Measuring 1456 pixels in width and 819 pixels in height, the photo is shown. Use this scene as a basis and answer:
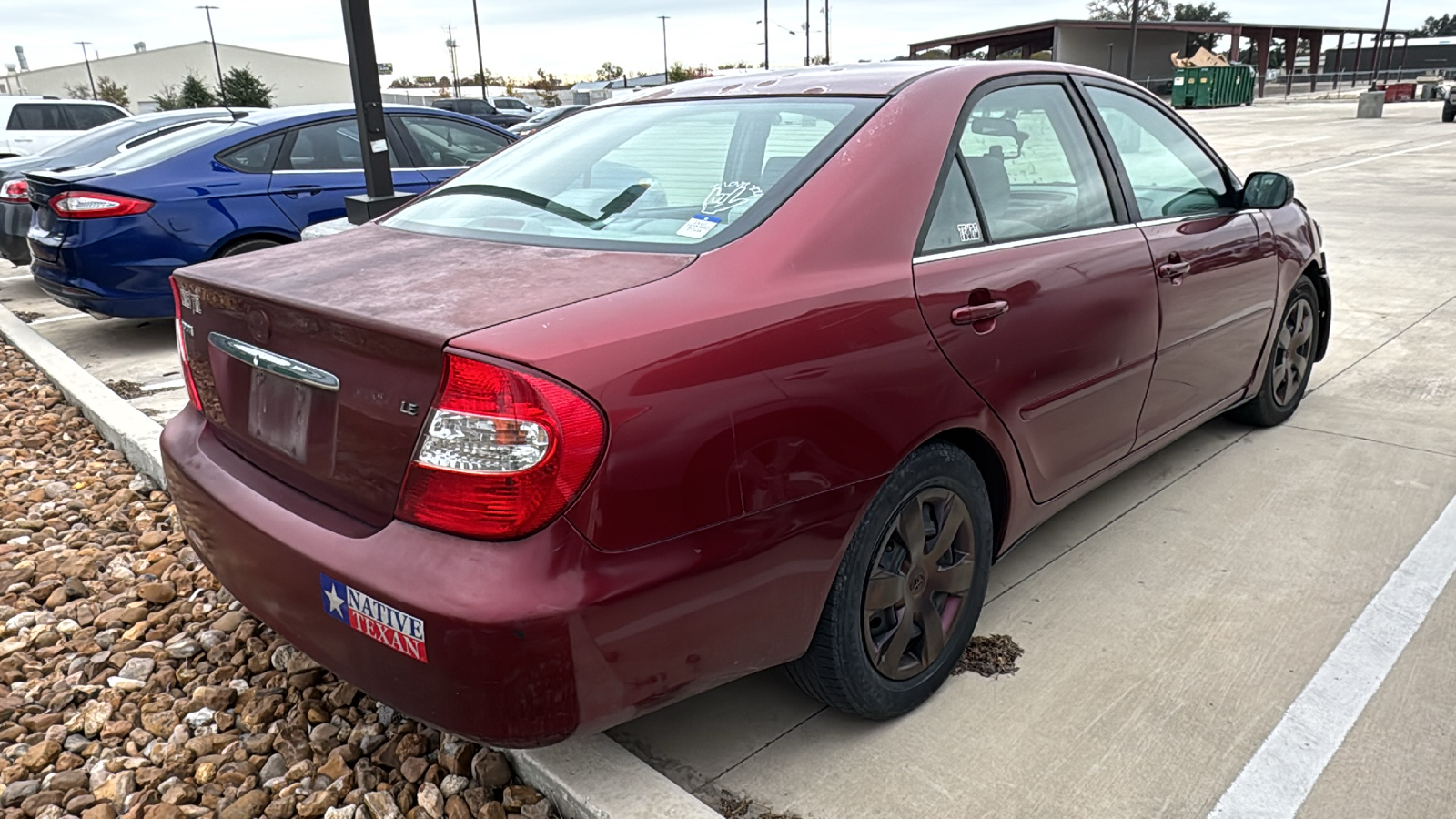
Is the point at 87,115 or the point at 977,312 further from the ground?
the point at 87,115

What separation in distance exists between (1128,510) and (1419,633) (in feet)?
3.21

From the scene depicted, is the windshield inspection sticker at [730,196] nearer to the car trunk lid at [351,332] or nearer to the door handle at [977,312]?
the car trunk lid at [351,332]

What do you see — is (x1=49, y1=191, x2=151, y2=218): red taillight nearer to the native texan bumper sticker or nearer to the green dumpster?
the native texan bumper sticker

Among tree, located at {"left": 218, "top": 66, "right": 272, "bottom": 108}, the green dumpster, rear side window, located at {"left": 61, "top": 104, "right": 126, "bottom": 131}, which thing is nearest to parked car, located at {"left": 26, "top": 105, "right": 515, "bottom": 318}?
rear side window, located at {"left": 61, "top": 104, "right": 126, "bottom": 131}

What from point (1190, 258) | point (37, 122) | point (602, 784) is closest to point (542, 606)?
point (602, 784)

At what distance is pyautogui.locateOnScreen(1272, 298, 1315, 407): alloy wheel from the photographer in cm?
416

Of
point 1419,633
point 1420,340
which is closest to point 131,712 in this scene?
point 1419,633

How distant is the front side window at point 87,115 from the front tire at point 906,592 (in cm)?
1800

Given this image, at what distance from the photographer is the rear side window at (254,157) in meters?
6.27

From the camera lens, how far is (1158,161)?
341 centimetres

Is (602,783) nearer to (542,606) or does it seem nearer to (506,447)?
(542,606)

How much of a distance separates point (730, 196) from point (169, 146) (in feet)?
18.4

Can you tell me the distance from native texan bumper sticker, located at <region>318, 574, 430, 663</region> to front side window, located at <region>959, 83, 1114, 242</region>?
1.66m

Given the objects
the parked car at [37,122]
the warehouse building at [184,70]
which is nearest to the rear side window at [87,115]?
the parked car at [37,122]
